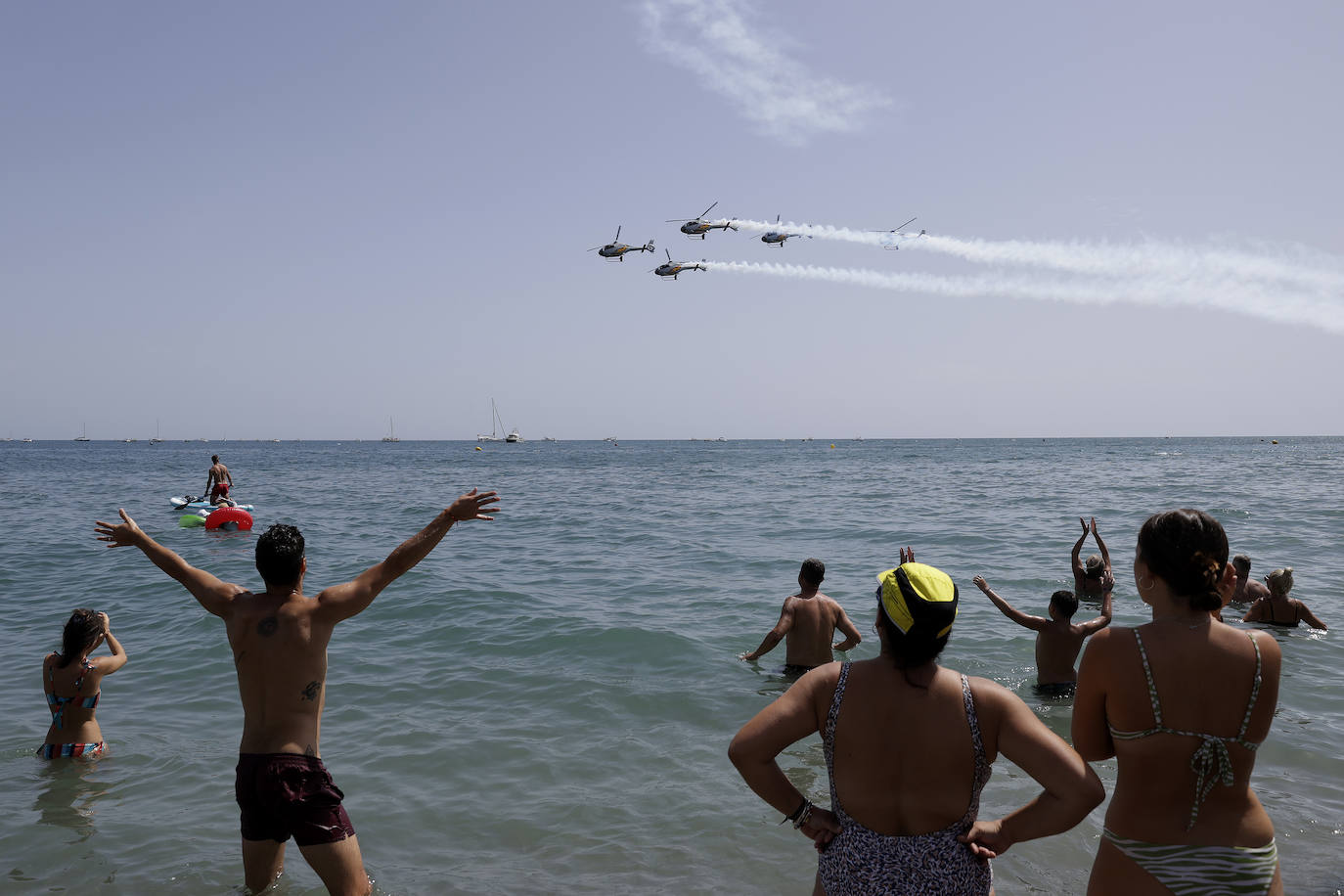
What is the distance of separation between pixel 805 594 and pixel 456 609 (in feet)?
22.0

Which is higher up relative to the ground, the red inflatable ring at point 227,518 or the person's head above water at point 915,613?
the person's head above water at point 915,613

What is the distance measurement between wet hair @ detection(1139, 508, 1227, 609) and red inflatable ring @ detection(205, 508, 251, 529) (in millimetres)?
25297

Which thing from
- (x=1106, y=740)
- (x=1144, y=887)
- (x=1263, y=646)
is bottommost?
(x=1144, y=887)

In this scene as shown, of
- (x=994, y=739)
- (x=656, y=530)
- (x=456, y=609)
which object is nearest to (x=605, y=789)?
(x=994, y=739)

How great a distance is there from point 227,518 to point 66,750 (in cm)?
1864

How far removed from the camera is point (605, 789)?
667 centimetres

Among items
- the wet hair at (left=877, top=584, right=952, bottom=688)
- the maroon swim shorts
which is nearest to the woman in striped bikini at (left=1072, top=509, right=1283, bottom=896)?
the wet hair at (left=877, top=584, right=952, bottom=688)

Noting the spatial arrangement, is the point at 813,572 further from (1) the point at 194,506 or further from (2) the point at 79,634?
(1) the point at 194,506

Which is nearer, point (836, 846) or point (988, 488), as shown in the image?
point (836, 846)

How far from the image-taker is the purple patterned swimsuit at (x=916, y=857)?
265cm

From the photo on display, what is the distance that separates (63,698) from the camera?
6.77 m

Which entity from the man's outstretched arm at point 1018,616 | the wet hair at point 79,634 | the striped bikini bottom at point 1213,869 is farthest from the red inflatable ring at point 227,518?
the striped bikini bottom at point 1213,869

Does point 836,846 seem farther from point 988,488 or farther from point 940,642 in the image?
point 988,488

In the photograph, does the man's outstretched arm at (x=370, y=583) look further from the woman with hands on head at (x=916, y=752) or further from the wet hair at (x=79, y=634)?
the wet hair at (x=79, y=634)
